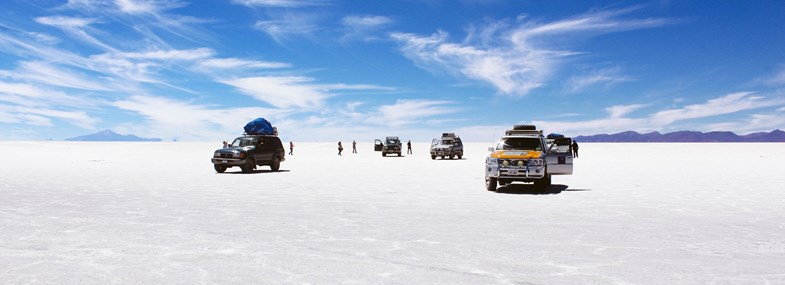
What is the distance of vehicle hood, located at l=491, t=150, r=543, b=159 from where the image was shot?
16.3m

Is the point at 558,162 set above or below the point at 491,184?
above

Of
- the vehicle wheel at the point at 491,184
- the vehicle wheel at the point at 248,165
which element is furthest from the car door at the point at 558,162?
the vehicle wheel at the point at 248,165

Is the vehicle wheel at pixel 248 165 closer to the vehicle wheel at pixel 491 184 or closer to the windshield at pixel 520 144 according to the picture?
the windshield at pixel 520 144

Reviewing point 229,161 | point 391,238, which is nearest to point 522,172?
point 391,238

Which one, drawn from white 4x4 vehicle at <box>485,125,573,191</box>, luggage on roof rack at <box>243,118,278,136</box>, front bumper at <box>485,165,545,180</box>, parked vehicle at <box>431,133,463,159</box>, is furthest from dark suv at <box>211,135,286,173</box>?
parked vehicle at <box>431,133,463,159</box>

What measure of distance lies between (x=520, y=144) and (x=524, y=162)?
168 cm

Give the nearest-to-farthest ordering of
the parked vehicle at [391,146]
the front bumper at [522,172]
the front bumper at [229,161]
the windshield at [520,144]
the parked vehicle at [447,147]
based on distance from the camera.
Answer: the front bumper at [522,172] → the windshield at [520,144] → the front bumper at [229,161] → the parked vehicle at [447,147] → the parked vehicle at [391,146]

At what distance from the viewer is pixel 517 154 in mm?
16547

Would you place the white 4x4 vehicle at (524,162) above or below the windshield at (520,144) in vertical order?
below

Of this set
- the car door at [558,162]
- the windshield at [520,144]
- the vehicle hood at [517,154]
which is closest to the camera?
the vehicle hood at [517,154]

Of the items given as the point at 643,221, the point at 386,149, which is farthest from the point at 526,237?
the point at 386,149

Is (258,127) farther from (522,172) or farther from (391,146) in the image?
→ (522,172)

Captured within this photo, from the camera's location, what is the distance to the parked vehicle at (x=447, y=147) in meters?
46.0

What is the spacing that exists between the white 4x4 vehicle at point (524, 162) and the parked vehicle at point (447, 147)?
27.8 metres
